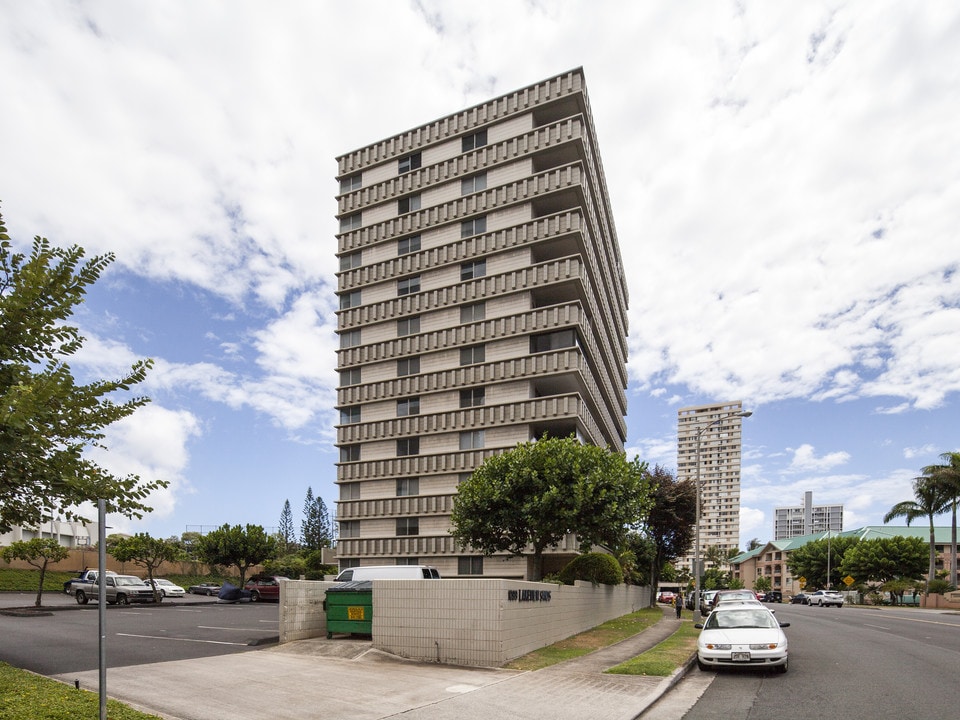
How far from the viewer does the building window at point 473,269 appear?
46.5 metres

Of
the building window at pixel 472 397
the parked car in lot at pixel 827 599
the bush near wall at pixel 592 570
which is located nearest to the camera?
the bush near wall at pixel 592 570

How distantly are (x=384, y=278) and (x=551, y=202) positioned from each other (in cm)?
1302

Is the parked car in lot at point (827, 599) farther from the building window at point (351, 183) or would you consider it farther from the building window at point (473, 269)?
the building window at point (351, 183)

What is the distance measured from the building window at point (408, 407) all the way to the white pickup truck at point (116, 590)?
58.7ft

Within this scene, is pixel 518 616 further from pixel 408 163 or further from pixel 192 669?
pixel 408 163

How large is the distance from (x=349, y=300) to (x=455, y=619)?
3876 centimetres

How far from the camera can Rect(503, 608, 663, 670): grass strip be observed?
16.4 m

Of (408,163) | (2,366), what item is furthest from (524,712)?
(408,163)

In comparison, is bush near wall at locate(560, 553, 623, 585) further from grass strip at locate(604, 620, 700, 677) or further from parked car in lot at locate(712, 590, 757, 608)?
grass strip at locate(604, 620, 700, 677)

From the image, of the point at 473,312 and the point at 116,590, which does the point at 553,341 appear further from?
the point at 116,590

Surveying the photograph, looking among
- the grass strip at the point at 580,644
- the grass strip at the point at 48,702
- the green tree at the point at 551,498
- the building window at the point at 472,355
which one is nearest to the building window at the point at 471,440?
the building window at the point at 472,355

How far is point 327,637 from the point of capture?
65.4 ft

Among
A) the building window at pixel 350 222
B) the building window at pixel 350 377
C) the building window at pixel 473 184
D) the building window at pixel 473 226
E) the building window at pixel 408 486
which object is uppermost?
the building window at pixel 473 184

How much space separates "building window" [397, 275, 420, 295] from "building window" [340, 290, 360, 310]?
3.82 metres
